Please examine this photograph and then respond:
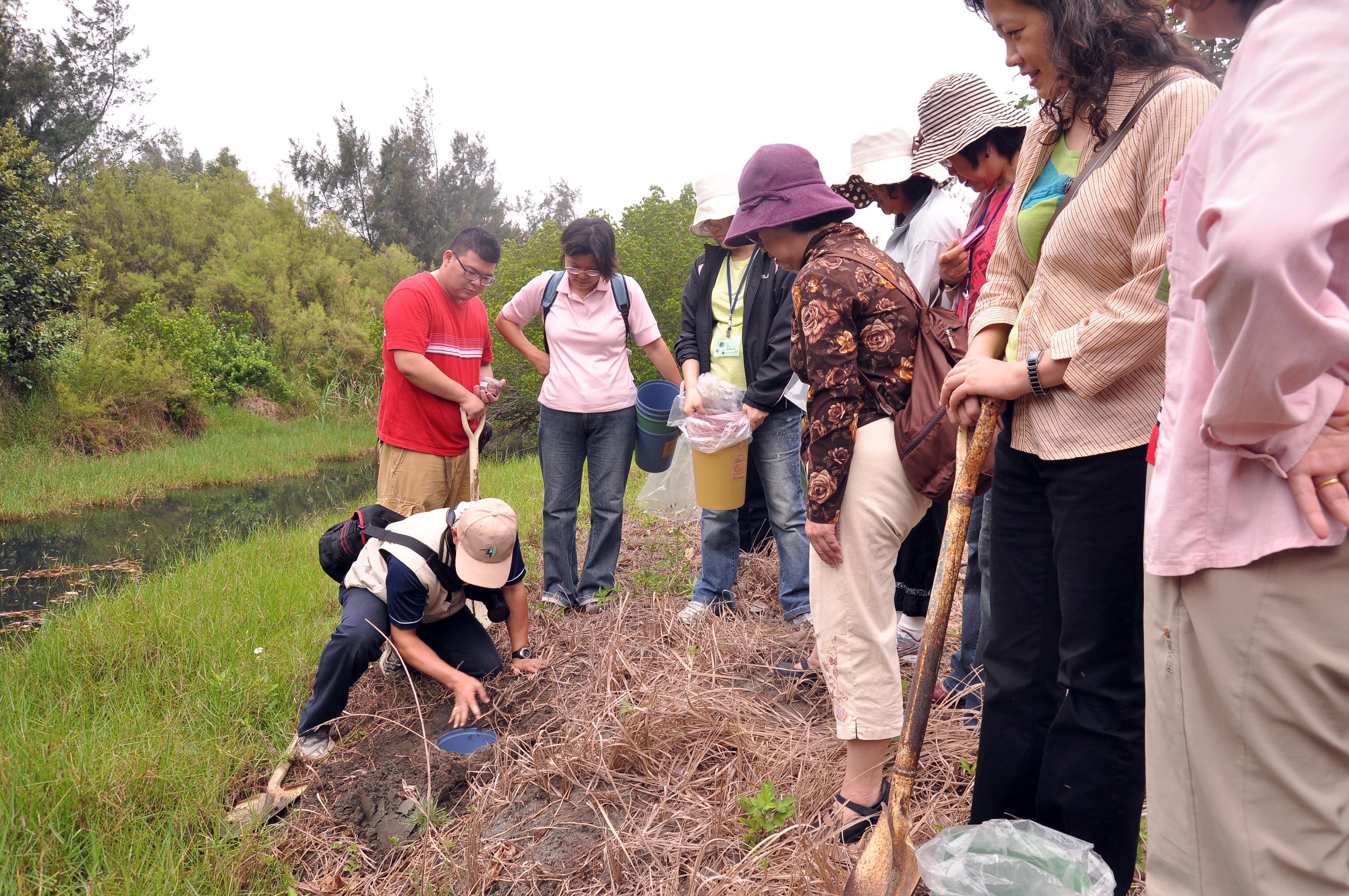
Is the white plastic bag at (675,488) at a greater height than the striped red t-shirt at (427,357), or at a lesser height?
lesser

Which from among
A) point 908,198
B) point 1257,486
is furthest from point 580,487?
point 1257,486

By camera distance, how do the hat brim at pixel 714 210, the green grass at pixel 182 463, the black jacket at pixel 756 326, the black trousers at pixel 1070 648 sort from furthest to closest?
the green grass at pixel 182 463, the hat brim at pixel 714 210, the black jacket at pixel 756 326, the black trousers at pixel 1070 648

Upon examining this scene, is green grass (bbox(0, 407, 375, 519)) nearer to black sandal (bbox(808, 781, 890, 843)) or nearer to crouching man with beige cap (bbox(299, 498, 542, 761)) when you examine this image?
crouching man with beige cap (bbox(299, 498, 542, 761))

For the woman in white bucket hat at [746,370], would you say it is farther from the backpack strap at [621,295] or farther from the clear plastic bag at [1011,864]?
the clear plastic bag at [1011,864]

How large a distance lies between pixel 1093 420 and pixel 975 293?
1242mm

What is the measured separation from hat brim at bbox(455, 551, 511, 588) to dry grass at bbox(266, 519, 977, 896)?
47 centimetres

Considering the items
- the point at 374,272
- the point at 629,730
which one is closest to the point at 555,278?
the point at 629,730

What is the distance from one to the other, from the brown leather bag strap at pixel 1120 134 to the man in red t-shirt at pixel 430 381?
2966 millimetres

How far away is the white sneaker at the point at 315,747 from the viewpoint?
→ 9.72 feet

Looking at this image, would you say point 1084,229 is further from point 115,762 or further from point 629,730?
point 115,762

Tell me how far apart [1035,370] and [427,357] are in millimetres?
3104

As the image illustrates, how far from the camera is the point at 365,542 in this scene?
10.7 ft

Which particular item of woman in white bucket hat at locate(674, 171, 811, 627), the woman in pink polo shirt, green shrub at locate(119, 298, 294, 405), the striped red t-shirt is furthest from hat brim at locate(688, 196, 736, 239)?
green shrub at locate(119, 298, 294, 405)

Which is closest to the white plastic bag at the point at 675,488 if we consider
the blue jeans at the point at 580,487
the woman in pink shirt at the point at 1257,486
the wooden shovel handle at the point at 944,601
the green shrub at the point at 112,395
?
the blue jeans at the point at 580,487
